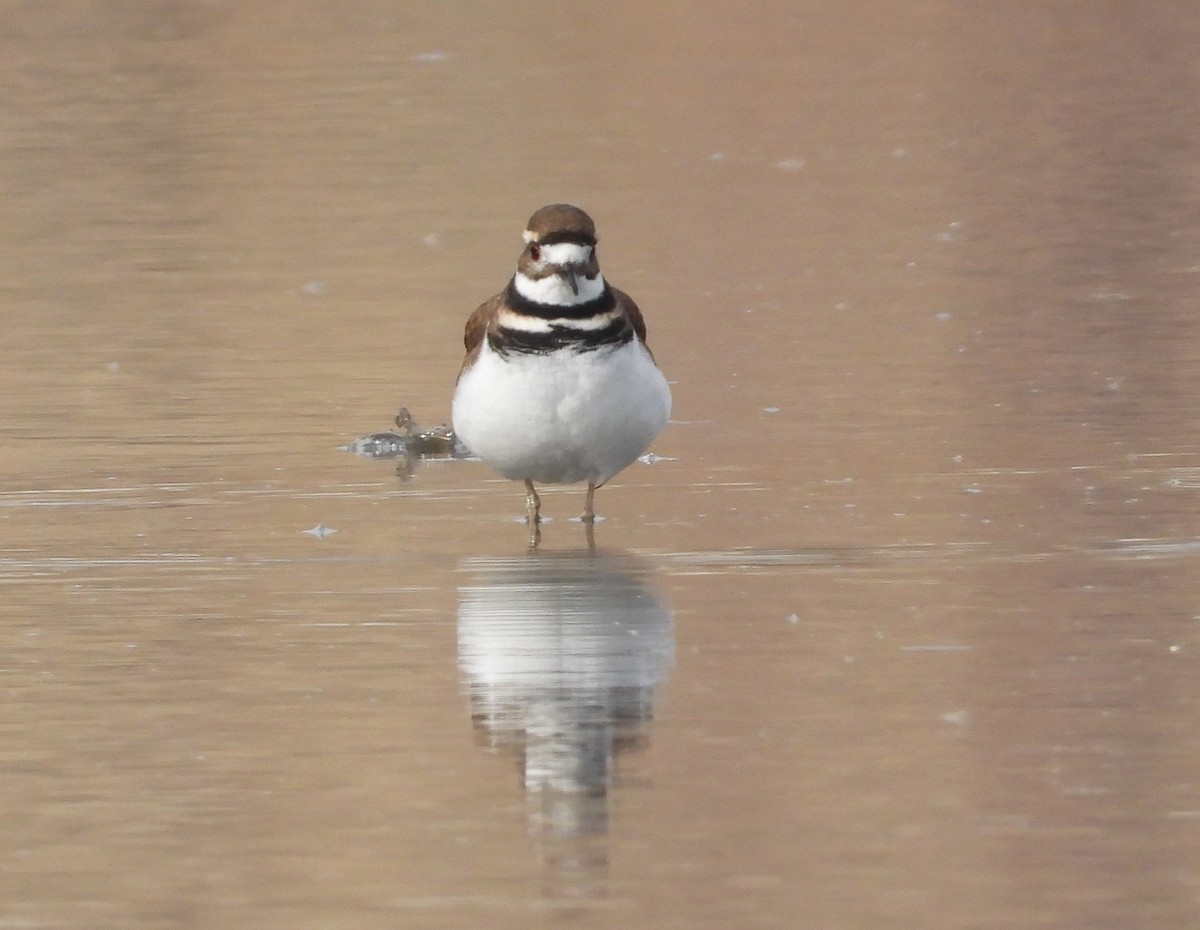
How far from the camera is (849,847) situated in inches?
206

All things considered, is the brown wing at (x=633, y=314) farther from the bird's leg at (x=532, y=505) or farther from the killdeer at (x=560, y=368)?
the bird's leg at (x=532, y=505)

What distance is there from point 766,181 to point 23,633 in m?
10.7

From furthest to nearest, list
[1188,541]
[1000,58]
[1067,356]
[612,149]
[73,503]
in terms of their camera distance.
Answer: [1000,58]
[612,149]
[1067,356]
[73,503]
[1188,541]

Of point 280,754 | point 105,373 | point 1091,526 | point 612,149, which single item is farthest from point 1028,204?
point 280,754

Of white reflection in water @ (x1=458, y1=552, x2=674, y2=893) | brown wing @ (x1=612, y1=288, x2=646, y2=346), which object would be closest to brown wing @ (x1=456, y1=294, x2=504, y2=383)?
brown wing @ (x1=612, y1=288, x2=646, y2=346)

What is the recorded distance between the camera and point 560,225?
8211 mm

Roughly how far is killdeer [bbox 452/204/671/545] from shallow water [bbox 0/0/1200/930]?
31cm

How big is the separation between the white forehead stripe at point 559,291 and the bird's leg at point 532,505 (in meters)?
0.69

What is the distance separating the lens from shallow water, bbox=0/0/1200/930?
17.2 feet

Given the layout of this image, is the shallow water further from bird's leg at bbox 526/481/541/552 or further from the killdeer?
the killdeer

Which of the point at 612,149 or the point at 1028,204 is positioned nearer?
the point at 1028,204

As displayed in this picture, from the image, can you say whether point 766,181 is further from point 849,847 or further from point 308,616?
point 849,847

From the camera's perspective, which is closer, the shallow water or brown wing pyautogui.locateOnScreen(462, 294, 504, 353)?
the shallow water

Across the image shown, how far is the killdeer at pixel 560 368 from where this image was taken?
8.16m
